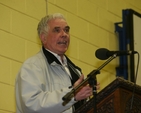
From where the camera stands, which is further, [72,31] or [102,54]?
[72,31]

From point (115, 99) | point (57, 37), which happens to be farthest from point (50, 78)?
point (115, 99)

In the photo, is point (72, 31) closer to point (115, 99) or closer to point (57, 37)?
point (57, 37)

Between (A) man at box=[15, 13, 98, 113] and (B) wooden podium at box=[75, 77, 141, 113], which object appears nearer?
A: (B) wooden podium at box=[75, 77, 141, 113]

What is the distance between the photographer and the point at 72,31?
15.5 ft

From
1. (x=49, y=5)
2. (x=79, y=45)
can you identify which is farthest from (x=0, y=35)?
(x=79, y=45)

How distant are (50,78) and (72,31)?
4.96ft

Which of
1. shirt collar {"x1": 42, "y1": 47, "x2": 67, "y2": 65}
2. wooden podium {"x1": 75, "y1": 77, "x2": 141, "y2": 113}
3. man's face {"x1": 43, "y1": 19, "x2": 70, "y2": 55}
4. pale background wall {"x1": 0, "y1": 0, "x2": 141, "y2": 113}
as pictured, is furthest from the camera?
pale background wall {"x1": 0, "y1": 0, "x2": 141, "y2": 113}

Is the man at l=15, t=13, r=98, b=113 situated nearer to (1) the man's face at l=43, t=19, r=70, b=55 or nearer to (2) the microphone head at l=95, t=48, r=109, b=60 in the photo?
(1) the man's face at l=43, t=19, r=70, b=55

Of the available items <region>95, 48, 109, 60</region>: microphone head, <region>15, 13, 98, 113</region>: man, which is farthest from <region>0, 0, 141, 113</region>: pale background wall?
<region>95, 48, 109, 60</region>: microphone head

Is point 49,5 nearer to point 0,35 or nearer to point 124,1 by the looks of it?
point 0,35

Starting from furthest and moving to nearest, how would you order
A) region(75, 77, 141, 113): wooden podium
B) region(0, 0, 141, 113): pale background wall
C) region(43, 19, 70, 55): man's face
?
1. region(0, 0, 141, 113): pale background wall
2. region(43, 19, 70, 55): man's face
3. region(75, 77, 141, 113): wooden podium

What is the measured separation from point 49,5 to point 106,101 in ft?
6.13

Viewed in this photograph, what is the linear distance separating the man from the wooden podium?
85 millimetres

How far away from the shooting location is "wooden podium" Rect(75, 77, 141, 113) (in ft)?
9.02
